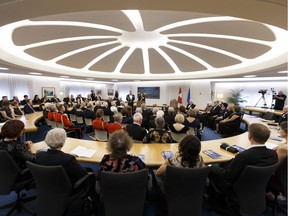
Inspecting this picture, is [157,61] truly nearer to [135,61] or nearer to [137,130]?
[135,61]

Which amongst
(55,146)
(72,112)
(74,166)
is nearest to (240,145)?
(74,166)

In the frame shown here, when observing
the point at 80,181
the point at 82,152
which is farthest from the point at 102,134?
the point at 80,181

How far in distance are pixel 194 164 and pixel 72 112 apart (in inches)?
242

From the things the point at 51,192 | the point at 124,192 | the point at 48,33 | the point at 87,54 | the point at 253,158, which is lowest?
the point at 51,192

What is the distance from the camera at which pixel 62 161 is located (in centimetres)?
173

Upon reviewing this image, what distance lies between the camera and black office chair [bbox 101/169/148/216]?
4.75ft

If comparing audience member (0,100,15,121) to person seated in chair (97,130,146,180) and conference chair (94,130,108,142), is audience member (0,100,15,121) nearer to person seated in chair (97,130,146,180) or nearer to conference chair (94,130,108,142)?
conference chair (94,130,108,142)

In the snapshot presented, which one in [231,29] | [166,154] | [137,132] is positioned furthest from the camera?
[231,29]

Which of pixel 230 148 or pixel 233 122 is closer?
pixel 230 148

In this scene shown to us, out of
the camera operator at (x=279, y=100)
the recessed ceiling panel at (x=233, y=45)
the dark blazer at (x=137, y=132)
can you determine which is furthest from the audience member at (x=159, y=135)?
the camera operator at (x=279, y=100)

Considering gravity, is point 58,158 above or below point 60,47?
below

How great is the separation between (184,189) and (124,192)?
0.59 metres

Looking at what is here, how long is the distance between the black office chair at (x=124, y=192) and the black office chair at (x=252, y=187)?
1.05 metres

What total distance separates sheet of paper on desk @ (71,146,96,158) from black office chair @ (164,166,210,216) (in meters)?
1.25
